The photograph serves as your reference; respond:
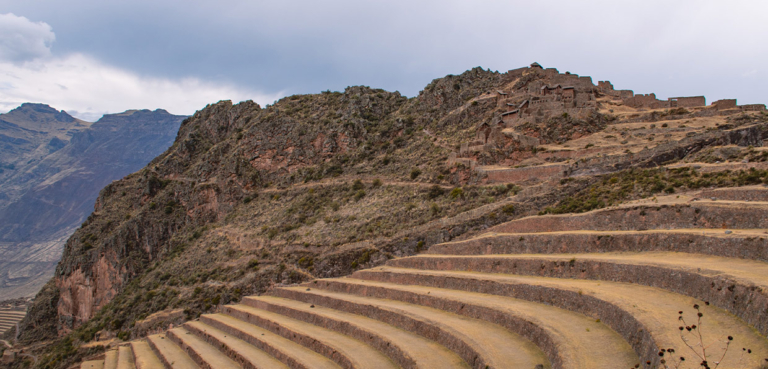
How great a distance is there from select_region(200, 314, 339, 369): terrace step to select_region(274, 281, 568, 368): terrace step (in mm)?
3264

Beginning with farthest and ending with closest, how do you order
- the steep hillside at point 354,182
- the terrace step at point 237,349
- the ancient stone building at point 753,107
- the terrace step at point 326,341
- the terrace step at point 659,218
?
the ancient stone building at point 753,107, the steep hillside at point 354,182, the terrace step at point 237,349, the terrace step at point 326,341, the terrace step at point 659,218

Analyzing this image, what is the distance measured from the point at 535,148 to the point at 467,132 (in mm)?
10227

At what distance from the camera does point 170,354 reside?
93.1 ft

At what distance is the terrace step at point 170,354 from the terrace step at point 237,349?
1493 millimetres

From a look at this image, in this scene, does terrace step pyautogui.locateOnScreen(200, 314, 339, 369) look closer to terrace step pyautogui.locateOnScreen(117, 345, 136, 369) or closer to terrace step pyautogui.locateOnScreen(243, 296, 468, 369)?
terrace step pyautogui.locateOnScreen(243, 296, 468, 369)

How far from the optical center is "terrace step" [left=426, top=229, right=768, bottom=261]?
562 inches

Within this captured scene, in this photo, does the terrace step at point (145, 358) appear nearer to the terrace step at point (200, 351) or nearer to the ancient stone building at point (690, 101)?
the terrace step at point (200, 351)

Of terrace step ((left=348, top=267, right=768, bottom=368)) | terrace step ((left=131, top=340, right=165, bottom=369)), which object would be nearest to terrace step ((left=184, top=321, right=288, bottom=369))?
terrace step ((left=131, top=340, right=165, bottom=369))

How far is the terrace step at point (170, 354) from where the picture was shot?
25770 millimetres

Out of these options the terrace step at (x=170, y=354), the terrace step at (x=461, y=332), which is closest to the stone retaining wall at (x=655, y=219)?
the terrace step at (x=461, y=332)

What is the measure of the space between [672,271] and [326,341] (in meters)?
12.9

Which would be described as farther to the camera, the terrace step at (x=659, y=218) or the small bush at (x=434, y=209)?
the small bush at (x=434, y=209)

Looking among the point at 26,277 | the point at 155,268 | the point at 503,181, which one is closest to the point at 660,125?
the point at 503,181

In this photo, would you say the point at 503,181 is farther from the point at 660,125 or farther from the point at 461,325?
the point at 461,325
